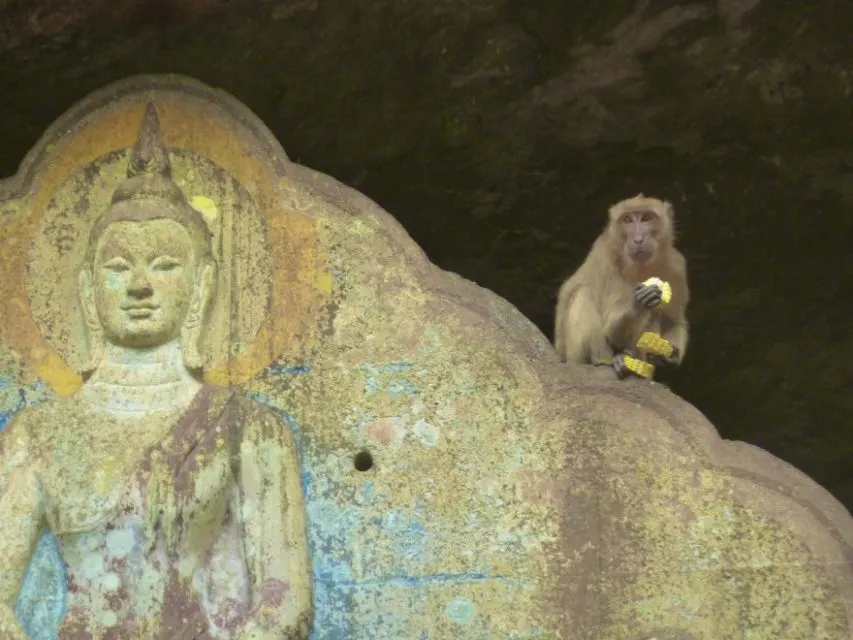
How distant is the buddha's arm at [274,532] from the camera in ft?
13.5

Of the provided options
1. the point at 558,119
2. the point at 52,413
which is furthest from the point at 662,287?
the point at 52,413

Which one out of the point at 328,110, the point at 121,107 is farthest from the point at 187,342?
the point at 328,110

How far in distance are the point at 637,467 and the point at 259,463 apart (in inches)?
48.4

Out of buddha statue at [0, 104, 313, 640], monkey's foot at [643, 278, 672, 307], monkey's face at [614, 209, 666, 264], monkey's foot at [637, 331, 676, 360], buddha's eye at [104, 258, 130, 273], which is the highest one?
monkey's face at [614, 209, 666, 264]

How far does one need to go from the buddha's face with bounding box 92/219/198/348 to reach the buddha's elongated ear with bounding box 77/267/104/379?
0.13 feet

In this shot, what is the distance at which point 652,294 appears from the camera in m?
4.60

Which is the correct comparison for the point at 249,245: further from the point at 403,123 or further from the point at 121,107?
the point at 403,123

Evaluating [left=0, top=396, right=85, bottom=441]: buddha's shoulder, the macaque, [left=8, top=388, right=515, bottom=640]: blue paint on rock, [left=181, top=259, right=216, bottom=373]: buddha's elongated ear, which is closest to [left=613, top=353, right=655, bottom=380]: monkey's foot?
the macaque

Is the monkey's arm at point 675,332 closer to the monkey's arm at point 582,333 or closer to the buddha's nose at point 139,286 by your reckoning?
the monkey's arm at point 582,333

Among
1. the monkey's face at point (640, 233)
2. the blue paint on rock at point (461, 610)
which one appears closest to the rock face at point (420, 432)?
the blue paint on rock at point (461, 610)

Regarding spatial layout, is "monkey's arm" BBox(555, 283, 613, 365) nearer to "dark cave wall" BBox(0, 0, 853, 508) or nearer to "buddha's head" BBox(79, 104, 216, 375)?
"dark cave wall" BBox(0, 0, 853, 508)

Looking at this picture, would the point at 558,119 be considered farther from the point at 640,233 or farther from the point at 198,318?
the point at 198,318

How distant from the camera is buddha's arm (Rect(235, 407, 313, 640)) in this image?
162 inches

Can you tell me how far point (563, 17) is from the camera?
5188 mm
